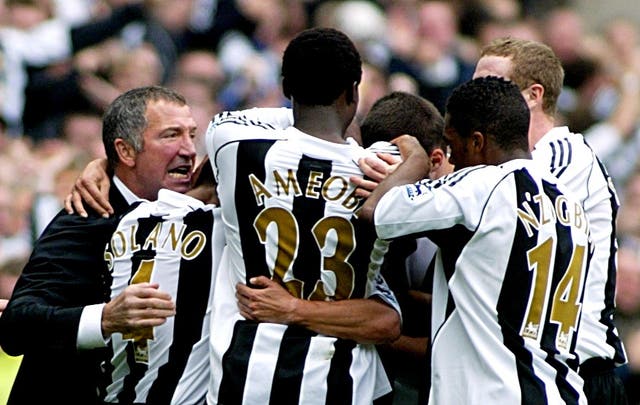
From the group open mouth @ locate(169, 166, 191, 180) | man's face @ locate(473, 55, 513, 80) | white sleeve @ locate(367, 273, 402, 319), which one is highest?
man's face @ locate(473, 55, 513, 80)

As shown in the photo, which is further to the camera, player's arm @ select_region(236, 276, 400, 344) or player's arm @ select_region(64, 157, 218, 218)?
player's arm @ select_region(64, 157, 218, 218)

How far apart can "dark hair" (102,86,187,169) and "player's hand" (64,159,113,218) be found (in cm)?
8

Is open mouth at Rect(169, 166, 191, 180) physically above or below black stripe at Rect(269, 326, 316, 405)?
above

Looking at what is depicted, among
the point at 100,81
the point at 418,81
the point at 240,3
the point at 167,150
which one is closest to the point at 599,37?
the point at 418,81

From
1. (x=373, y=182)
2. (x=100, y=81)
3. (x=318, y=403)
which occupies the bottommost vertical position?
(x=318, y=403)

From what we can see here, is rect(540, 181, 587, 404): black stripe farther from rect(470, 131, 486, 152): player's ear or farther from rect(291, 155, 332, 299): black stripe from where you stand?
rect(291, 155, 332, 299): black stripe

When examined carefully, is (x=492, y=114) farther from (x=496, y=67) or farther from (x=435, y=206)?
(x=496, y=67)

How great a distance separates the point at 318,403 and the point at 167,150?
1333 mm

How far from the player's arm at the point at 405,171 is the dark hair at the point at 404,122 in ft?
0.80

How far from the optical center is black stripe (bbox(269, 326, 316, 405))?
503 cm

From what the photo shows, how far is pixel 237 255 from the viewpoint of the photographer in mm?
5160

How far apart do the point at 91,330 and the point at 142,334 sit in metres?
0.21

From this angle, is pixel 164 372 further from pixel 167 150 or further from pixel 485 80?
pixel 485 80

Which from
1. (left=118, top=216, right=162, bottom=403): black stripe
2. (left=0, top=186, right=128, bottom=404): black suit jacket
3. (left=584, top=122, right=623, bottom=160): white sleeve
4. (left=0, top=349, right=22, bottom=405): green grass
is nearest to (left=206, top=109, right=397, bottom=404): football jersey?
(left=118, top=216, right=162, bottom=403): black stripe
